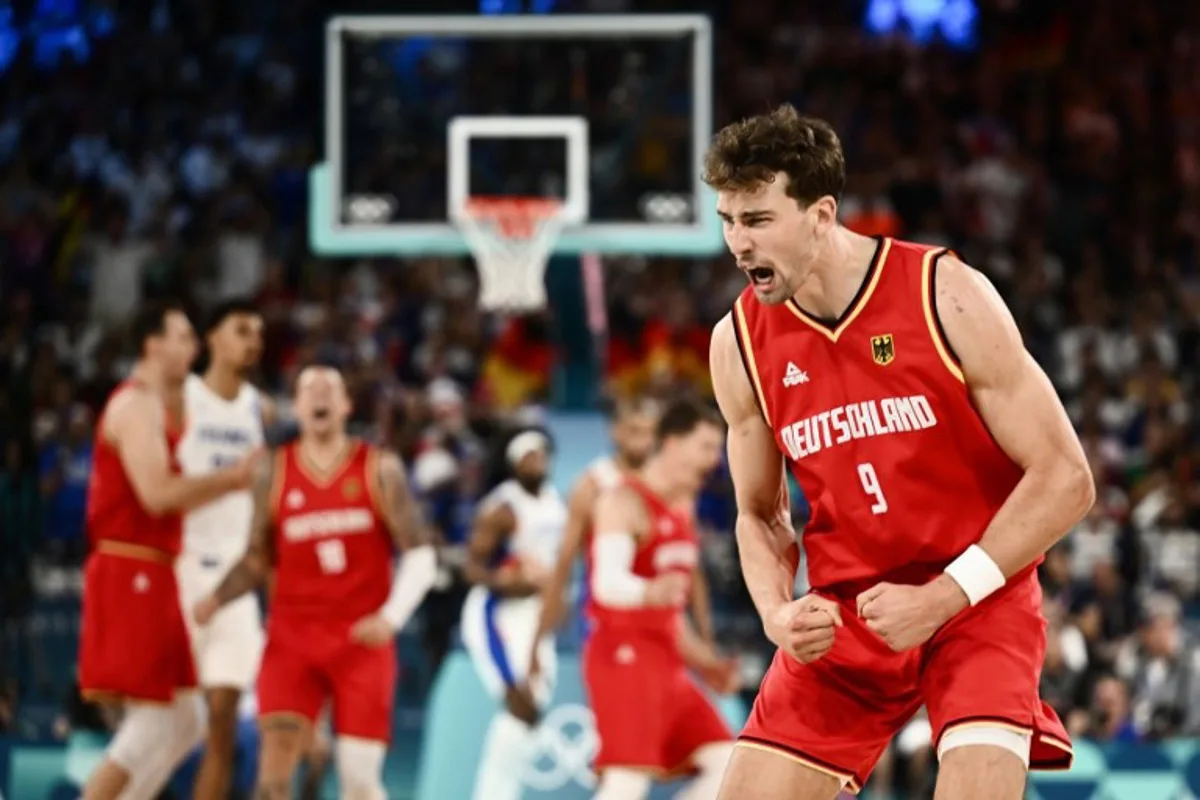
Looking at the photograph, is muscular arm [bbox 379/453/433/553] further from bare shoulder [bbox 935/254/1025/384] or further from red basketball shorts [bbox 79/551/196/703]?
bare shoulder [bbox 935/254/1025/384]

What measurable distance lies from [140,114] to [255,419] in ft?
34.0

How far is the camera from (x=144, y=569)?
8109 millimetres

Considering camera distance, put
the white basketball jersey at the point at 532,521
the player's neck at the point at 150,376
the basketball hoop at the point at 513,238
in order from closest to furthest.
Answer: the player's neck at the point at 150,376 → the white basketball jersey at the point at 532,521 → the basketball hoop at the point at 513,238

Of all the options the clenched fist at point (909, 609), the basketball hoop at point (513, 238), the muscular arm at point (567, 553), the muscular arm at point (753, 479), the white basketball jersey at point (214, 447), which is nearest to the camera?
the clenched fist at point (909, 609)

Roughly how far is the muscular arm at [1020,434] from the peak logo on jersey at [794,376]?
15.3 inches

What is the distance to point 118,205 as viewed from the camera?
16.7 meters

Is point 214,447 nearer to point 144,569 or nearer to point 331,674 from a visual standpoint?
point 144,569

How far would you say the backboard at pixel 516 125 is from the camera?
12172mm

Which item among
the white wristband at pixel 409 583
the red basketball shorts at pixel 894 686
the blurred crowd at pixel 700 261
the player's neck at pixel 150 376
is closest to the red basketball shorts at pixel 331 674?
the white wristband at pixel 409 583

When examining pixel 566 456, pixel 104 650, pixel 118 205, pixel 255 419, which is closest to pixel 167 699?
pixel 104 650

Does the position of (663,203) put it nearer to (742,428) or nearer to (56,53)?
(742,428)

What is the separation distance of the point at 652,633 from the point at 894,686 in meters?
3.61

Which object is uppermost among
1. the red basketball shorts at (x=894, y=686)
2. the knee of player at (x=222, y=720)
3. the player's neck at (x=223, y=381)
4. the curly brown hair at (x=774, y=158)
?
the curly brown hair at (x=774, y=158)

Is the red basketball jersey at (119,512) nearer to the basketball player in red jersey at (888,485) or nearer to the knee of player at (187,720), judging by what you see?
the knee of player at (187,720)
